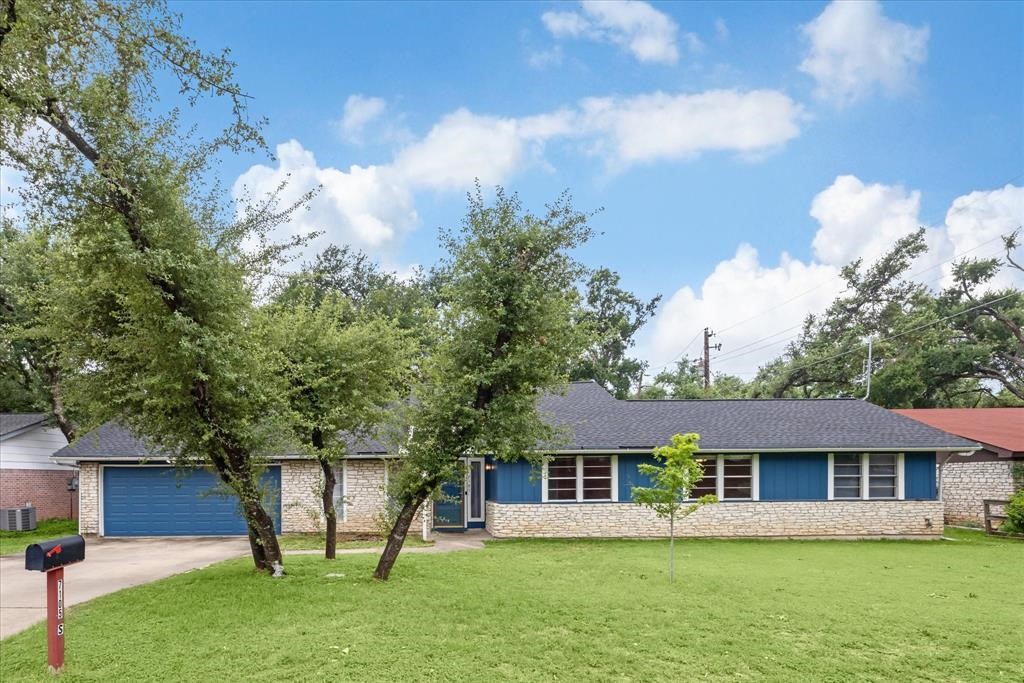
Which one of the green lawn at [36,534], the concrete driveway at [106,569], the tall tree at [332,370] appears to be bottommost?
the green lawn at [36,534]

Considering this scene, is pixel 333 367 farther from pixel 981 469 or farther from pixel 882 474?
pixel 981 469

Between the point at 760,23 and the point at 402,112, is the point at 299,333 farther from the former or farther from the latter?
the point at 760,23

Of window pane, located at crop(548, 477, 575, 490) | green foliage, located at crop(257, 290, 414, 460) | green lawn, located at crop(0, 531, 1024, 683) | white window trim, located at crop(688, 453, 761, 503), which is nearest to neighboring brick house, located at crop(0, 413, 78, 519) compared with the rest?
green lawn, located at crop(0, 531, 1024, 683)

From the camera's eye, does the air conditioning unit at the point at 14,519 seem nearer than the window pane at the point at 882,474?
No

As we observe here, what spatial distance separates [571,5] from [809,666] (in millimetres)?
10758

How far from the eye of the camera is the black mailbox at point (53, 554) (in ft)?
18.0

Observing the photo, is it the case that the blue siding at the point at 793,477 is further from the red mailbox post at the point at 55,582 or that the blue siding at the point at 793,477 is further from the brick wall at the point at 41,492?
the brick wall at the point at 41,492

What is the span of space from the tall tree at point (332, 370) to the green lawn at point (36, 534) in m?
8.65

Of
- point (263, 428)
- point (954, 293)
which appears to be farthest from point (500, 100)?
point (954, 293)

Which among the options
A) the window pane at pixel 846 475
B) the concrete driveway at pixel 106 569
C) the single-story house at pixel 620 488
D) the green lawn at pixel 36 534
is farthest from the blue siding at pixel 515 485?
the green lawn at pixel 36 534

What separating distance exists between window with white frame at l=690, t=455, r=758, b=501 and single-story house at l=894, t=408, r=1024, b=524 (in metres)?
5.06

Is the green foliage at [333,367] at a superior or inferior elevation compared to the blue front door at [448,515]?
superior

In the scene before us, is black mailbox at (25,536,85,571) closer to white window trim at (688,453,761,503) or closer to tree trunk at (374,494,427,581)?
tree trunk at (374,494,427,581)

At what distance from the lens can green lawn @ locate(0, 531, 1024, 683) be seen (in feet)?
19.4
